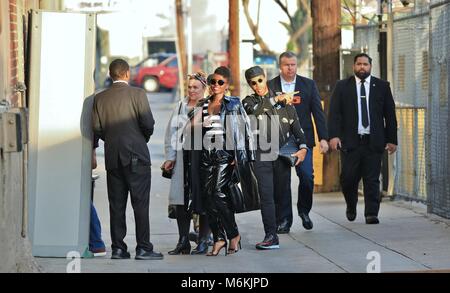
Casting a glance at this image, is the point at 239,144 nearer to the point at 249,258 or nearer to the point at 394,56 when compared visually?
the point at 249,258

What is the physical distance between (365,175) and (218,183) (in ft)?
9.54

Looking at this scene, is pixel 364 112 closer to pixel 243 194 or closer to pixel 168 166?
pixel 243 194

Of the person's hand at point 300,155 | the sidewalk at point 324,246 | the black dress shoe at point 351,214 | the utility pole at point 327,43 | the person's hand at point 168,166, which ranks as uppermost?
the utility pole at point 327,43

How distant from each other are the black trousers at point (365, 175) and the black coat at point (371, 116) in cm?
9

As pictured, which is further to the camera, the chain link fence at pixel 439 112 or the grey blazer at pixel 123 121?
the chain link fence at pixel 439 112

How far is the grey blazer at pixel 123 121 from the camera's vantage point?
35.4 feet

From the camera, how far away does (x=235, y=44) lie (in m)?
26.5

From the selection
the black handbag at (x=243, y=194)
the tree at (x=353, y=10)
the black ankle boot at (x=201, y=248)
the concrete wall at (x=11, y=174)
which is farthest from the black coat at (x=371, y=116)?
the tree at (x=353, y=10)

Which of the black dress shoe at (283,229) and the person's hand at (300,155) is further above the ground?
the person's hand at (300,155)

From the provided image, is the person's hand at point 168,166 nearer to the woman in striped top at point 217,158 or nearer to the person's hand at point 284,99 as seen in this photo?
the woman in striped top at point 217,158

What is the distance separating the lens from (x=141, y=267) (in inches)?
418

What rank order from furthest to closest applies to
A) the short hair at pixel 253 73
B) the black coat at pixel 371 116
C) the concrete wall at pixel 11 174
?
the black coat at pixel 371 116, the short hair at pixel 253 73, the concrete wall at pixel 11 174

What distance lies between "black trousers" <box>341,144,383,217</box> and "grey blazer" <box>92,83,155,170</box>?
3.40 meters

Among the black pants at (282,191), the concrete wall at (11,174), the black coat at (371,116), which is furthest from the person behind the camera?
the black coat at (371,116)
